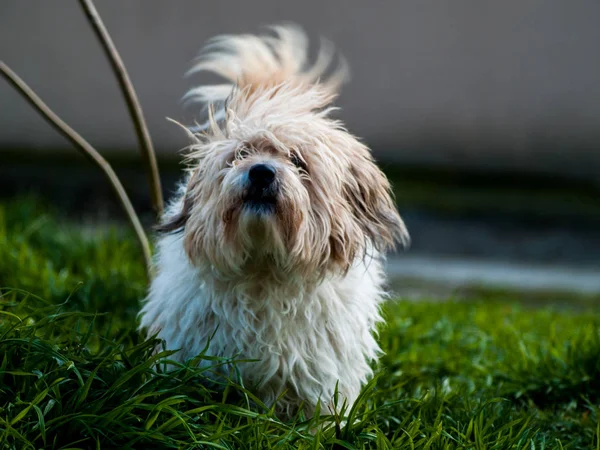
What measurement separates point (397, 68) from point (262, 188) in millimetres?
6188

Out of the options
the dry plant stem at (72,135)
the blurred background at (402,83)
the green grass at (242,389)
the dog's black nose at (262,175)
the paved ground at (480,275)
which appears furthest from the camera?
the blurred background at (402,83)

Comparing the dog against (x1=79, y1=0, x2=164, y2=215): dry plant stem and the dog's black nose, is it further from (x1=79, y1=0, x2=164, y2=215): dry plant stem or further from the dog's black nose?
(x1=79, y1=0, x2=164, y2=215): dry plant stem

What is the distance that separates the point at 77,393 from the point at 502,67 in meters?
6.96

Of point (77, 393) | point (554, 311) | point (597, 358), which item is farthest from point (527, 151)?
point (77, 393)

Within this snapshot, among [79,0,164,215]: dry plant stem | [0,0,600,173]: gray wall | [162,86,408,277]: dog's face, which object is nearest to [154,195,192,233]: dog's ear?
[162,86,408,277]: dog's face

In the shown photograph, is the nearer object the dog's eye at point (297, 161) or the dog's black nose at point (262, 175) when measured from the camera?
the dog's black nose at point (262, 175)

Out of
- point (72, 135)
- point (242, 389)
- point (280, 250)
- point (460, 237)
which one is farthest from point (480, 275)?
point (242, 389)

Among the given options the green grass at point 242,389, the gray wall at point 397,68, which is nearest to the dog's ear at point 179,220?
the green grass at point 242,389

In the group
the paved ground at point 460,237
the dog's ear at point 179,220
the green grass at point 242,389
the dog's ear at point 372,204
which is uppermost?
the dog's ear at point 372,204

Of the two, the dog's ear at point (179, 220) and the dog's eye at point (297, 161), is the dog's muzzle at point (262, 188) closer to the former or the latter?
the dog's eye at point (297, 161)

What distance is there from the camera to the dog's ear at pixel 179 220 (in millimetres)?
3098

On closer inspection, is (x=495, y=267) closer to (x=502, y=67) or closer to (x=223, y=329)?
(x=502, y=67)

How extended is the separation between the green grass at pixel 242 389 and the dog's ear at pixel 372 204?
0.48m

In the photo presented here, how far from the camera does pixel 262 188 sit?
2.75m
